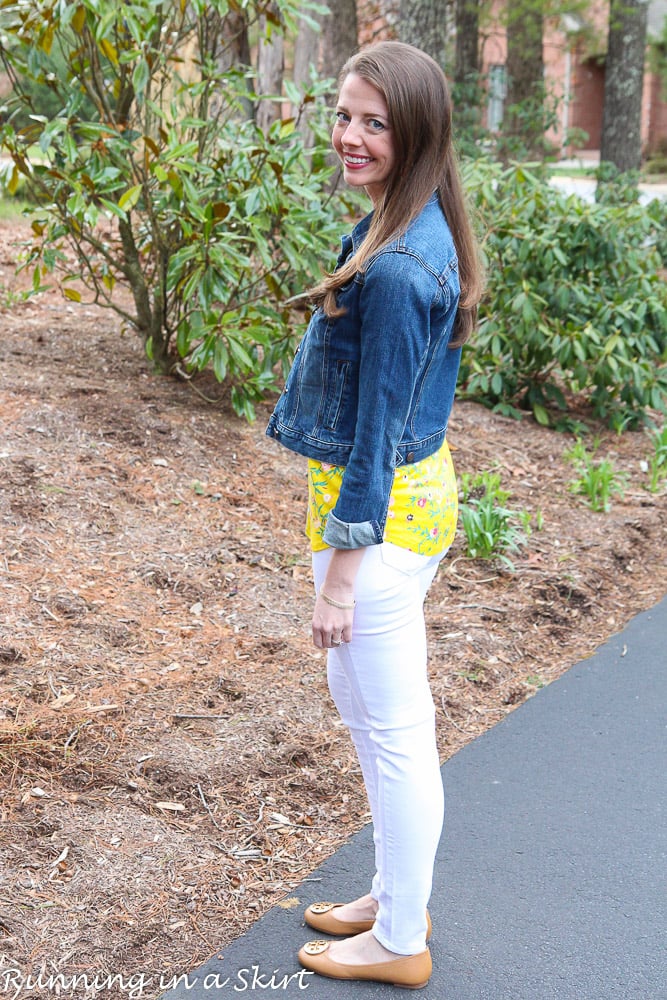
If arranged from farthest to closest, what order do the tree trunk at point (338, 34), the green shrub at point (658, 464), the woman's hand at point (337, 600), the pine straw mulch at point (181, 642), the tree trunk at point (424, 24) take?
the tree trunk at point (338, 34), the tree trunk at point (424, 24), the green shrub at point (658, 464), the pine straw mulch at point (181, 642), the woman's hand at point (337, 600)

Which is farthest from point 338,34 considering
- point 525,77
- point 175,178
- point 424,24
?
point 175,178

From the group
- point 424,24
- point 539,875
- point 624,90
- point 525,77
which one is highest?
point 424,24

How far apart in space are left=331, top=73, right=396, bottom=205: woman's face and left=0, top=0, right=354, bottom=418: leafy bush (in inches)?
115

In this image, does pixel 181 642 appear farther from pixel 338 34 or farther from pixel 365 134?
pixel 338 34

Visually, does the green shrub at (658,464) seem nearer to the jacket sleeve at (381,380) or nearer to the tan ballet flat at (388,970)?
the tan ballet flat at (388,970)

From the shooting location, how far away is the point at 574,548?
5082 millimetres

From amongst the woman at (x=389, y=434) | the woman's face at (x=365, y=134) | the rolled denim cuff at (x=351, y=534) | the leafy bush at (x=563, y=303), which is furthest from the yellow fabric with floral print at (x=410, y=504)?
the leafy bush at (x=563, y=303)

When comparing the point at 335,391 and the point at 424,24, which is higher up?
the point at 424,24

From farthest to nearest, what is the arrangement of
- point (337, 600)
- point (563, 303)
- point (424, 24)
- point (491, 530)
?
1. point (424, 24)
2. point (563, 303)
3. point (491, 530)
4. point (337, 600)

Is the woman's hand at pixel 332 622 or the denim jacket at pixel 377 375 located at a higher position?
the denim jacket at pixel 377 375

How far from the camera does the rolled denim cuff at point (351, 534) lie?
80.3 inches

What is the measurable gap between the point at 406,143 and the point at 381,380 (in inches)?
18.7

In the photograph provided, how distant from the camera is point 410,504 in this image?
2.21m

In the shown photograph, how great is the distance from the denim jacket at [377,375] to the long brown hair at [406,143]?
0.10ft
